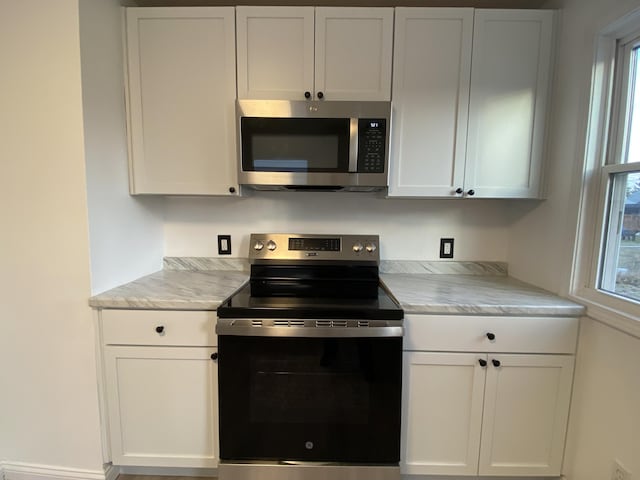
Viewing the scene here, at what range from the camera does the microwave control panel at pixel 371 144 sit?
4.79 feet

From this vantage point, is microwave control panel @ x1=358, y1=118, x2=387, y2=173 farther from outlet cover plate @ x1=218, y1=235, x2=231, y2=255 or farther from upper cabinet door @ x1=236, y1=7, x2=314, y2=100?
outlet cover plate @ x1=218, y1=235, x2=231, y2=255

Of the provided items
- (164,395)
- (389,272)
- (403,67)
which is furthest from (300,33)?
(164,395)

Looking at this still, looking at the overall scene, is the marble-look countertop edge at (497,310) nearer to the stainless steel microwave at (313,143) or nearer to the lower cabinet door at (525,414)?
the lower cabinet door at (525,414)

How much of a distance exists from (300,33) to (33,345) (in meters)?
1.92

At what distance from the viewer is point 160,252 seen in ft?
6.19

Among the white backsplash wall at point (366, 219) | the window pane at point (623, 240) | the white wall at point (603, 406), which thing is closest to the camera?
the white wall at point (603, 406)

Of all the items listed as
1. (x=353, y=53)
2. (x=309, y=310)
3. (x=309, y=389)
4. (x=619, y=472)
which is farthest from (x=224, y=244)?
(x=619, y=472)

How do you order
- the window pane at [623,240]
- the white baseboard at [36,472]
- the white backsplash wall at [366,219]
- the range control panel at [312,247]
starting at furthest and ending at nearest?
1. the white backsplash wall at [366,219]
2. the range control panel at [312,247]
3. the white baseboard at [36,472]
4. the window pane at [623,240]

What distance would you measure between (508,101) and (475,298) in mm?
998

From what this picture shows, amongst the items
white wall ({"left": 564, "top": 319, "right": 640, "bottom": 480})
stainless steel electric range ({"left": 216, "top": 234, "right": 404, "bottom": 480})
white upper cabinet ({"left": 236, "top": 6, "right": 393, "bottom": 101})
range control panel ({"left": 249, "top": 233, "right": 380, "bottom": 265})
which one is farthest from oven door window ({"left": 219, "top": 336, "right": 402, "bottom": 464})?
white upper cabinet ({"left": 236, "top": 6, "right": 393, "bottom": 101})

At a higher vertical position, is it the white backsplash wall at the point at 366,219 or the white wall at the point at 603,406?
the white backsplash wall at the point at 366,219

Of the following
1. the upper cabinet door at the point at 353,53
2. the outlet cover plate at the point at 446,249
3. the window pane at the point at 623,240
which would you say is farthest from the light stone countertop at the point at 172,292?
the window pane at the point at 623,240

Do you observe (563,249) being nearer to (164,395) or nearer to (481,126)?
(481,126)

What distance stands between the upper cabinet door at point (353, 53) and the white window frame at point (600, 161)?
0.89 m
